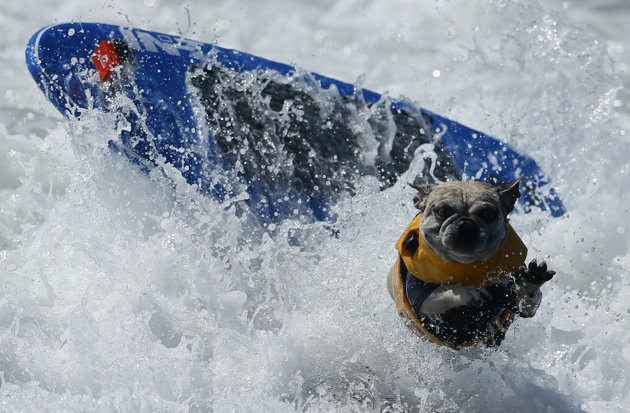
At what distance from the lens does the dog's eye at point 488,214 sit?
8.27ft

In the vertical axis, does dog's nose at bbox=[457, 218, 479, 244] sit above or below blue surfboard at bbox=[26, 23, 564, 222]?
below

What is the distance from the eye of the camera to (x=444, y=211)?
8.40 ft

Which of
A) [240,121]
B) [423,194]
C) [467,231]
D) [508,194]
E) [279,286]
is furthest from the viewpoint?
[240,121]

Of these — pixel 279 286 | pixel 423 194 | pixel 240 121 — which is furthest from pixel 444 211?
pixel 240 121

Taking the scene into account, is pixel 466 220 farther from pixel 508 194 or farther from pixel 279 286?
pixel 279 286

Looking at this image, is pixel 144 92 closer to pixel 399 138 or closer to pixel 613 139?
pixel 399 138

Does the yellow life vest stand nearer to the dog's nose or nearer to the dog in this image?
the dog

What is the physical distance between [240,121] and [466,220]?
2.07 metres

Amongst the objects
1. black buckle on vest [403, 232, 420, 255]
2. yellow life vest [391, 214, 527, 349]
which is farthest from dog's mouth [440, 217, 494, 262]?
black buckle on vest [403, 232, 420, 255]

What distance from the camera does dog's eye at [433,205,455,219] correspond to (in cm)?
255

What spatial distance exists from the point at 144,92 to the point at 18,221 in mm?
1064

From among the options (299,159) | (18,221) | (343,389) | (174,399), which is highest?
(299,159)

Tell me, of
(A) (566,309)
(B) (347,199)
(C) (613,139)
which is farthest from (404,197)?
(C) (613,139)

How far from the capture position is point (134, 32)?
4.52 meters
